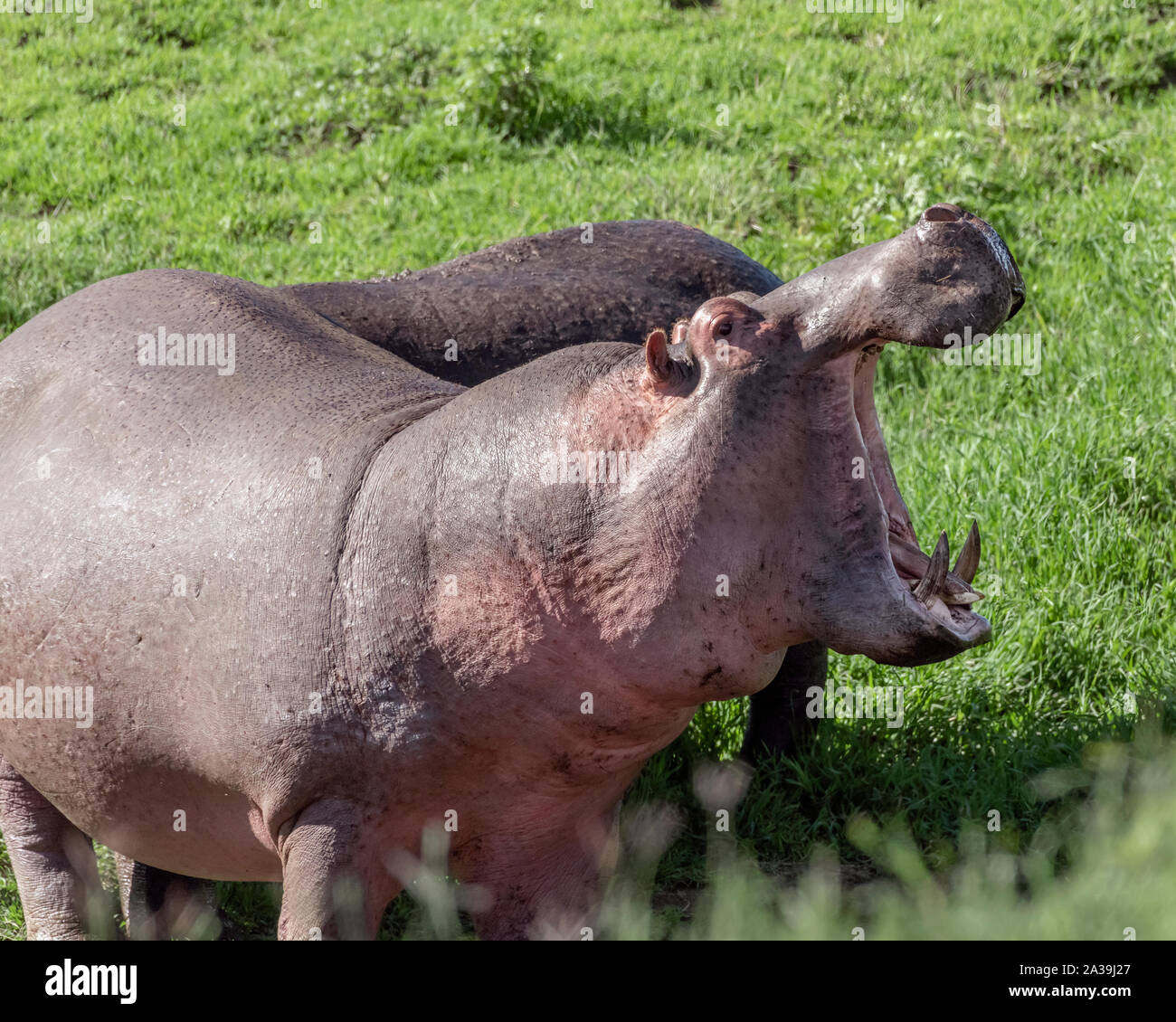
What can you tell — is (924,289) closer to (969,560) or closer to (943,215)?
(943,215)

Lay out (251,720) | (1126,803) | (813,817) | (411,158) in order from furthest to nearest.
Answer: (411,158), (813,817), (1126,803), (251,720)

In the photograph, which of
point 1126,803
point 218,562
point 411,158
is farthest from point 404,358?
point 411,158

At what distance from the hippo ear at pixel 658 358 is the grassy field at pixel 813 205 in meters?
0.90

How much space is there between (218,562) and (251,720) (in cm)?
31

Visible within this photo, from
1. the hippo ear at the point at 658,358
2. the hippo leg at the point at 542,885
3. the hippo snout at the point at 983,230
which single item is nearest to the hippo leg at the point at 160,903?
the hippo leg at the point at 542,885

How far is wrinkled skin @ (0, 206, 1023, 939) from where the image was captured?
2492 mm

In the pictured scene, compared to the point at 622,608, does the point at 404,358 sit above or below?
above

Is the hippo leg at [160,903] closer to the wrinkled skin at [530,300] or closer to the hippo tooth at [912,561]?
the wrinkled skin at [530,300]

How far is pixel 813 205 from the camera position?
734 centimetres

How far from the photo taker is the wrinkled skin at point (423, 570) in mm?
2492

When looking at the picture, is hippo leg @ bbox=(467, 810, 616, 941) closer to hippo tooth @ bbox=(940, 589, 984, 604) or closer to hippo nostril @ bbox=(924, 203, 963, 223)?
hippo tooth @ bbox=(940, 589, 984, 604)

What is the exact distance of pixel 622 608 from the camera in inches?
103
